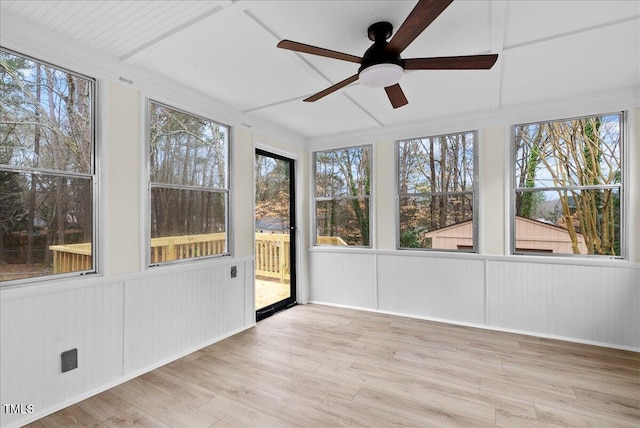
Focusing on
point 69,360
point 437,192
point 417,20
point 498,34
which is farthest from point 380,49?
point 69,360

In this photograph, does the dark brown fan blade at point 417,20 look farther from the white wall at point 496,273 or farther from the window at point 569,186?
the window at point 569,186

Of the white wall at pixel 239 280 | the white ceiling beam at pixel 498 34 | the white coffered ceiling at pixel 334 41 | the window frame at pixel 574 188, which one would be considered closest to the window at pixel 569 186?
the window frame at pixel 574 188

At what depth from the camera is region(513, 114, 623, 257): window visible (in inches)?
127

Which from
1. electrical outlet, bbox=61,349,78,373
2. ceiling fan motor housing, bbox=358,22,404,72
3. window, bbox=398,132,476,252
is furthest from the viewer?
window, bbox=398,132,476,252

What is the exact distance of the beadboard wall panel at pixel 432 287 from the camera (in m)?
3.77

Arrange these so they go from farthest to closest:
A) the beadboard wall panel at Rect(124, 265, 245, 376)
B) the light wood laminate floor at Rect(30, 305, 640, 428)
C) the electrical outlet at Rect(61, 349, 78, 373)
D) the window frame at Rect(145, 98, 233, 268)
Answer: the window frame at Rect(145, 98, 233, 268) → the beadboard wall panel at Rect(124, 265, 245, 376) → the electrical outlet at Rect(61, 349, 78, 373) → the light wood laminate floor at Rect(30, 305, 640, 428)

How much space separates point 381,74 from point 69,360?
2.83 m

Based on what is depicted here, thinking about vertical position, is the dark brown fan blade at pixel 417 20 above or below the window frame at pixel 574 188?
above

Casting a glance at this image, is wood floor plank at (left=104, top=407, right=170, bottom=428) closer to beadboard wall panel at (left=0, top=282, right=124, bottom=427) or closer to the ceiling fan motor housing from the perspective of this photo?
beadboard wall panel at (left=0, top=282, right=124, bottom=427)

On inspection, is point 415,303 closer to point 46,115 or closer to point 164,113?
point 164,113

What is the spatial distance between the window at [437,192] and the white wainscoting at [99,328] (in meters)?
2.42

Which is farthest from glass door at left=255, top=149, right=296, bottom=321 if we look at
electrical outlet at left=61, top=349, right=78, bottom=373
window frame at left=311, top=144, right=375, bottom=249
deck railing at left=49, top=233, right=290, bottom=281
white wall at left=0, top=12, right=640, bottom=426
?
electrical outlet at left=61, top=349, right=78, bottom=373

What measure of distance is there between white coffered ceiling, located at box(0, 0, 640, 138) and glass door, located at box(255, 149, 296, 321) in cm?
125

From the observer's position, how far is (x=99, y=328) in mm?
2389
